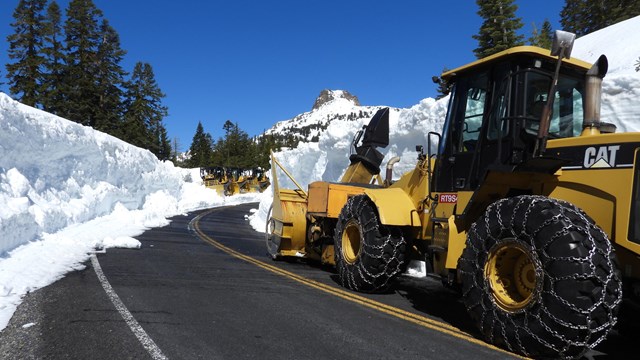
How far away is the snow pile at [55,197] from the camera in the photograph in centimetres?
756

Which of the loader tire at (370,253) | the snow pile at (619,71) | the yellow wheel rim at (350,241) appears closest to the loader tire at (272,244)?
the yellow wheel rim at (350,241)

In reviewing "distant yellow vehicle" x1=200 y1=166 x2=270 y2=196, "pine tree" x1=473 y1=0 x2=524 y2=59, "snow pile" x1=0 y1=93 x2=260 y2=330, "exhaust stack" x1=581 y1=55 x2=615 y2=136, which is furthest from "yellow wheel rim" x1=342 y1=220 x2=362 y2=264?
"distant yellow vehicle" x1=200 y1=166 x2=270 y2=196

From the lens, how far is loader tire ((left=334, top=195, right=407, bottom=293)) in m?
6.10

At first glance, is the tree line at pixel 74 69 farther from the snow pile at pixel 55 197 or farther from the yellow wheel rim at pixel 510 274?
the yellow wheel rim at pixel 510 274

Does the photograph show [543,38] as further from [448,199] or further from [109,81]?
[109,81]

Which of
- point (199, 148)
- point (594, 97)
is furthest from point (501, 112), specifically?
point (199, 148)

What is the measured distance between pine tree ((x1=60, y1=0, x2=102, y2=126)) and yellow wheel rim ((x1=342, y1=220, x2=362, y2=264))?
42536 mm

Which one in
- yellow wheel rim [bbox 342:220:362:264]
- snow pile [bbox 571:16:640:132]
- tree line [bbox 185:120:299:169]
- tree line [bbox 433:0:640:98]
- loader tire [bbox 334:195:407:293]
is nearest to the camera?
loader tire [bbox 334:195:407:293]

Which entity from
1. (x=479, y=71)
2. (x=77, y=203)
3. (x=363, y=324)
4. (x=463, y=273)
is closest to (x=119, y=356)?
(x=363, y=324)

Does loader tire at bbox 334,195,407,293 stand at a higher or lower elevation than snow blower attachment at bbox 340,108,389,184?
lower

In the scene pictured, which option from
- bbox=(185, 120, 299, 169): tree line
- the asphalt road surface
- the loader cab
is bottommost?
the asphalt road surface

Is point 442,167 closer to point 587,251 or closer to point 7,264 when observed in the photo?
point 587,251

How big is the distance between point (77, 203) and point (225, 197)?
2913 centimetres

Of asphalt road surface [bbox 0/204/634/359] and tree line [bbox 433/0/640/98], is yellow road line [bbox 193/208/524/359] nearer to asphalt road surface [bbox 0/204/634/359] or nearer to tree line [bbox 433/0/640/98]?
asphalt road surface [bbox 0/204/634/359]
